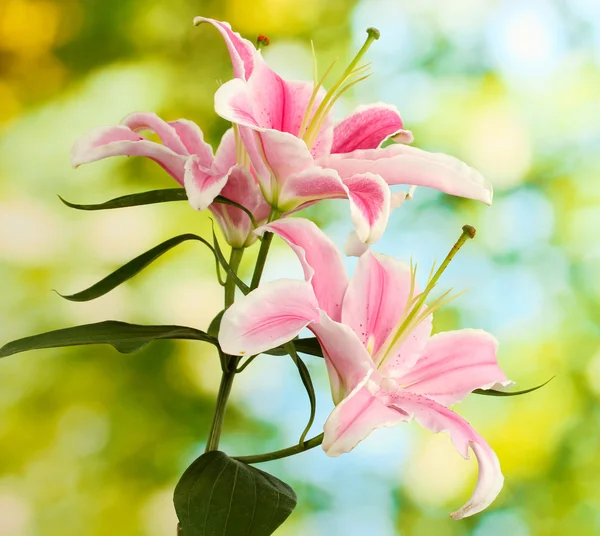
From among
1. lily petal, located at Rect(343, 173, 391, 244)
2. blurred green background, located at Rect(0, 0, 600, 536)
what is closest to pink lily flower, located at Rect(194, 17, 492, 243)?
lily petal, located at Rect(343, 173, 391, 244)

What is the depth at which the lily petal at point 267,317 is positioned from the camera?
1.76 feet

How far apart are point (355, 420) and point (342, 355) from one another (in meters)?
0.06

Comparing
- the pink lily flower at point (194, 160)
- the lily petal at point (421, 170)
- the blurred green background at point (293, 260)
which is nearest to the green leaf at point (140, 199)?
the pink lily flower at point (194, 160)

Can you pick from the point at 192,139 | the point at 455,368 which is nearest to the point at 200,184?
the point at 192,139

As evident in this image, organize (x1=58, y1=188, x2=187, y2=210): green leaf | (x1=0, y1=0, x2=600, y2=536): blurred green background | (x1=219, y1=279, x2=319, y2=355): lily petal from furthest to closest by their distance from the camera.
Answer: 1. (x1=0, y1=0, x2=600, y2=536): blurred green background
2. (x1=58, y1=188, x2=187, y2=210): green leaf
3. (x1=219, y1=279, x2=319, y2=355): lily petal

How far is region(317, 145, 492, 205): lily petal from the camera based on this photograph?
1.92 ft

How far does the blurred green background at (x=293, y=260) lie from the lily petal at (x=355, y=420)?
0.77 meters

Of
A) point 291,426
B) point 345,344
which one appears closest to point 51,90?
point 291,426

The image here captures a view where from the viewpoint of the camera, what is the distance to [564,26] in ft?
4.75

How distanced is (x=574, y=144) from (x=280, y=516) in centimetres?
102

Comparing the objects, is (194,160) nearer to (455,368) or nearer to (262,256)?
(262,256)

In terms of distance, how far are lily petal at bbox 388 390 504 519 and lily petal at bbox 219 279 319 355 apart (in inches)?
3.7

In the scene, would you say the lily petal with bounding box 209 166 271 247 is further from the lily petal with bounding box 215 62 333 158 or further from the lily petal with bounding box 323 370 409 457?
the lily petal with bounding box 323 370 409 457

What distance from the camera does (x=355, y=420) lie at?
552 mm
